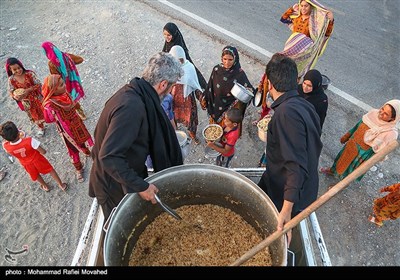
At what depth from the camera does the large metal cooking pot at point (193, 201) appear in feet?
7.80

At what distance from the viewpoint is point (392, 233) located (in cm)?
382

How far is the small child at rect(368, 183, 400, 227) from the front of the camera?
3.46 metres

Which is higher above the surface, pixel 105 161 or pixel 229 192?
pixel 105 161

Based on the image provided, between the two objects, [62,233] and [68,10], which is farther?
[68,10]

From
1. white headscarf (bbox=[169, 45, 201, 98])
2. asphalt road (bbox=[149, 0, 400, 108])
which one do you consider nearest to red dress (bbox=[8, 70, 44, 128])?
white headscarf (bbox=[169, 45, 201, 98])

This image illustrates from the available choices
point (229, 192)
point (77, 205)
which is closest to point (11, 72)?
point (77, 205)

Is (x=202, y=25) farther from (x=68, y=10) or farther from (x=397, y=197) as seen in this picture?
(x=397, y=197)

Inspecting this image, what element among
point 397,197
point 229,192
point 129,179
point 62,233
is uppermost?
point 129,179

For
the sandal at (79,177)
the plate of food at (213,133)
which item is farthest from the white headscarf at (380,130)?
the sandal at (79,177)

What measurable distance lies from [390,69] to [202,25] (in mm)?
4094

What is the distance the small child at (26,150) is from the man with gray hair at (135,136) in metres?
1.56

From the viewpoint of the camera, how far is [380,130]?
3.49m

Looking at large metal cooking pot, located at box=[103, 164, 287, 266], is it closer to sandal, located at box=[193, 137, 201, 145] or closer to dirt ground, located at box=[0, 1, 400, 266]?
dirt ground, located at box=[0, 1, 400, 266]

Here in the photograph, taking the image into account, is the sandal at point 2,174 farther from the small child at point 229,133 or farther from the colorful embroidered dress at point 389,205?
the colorful embroidered dress at point 389,205
